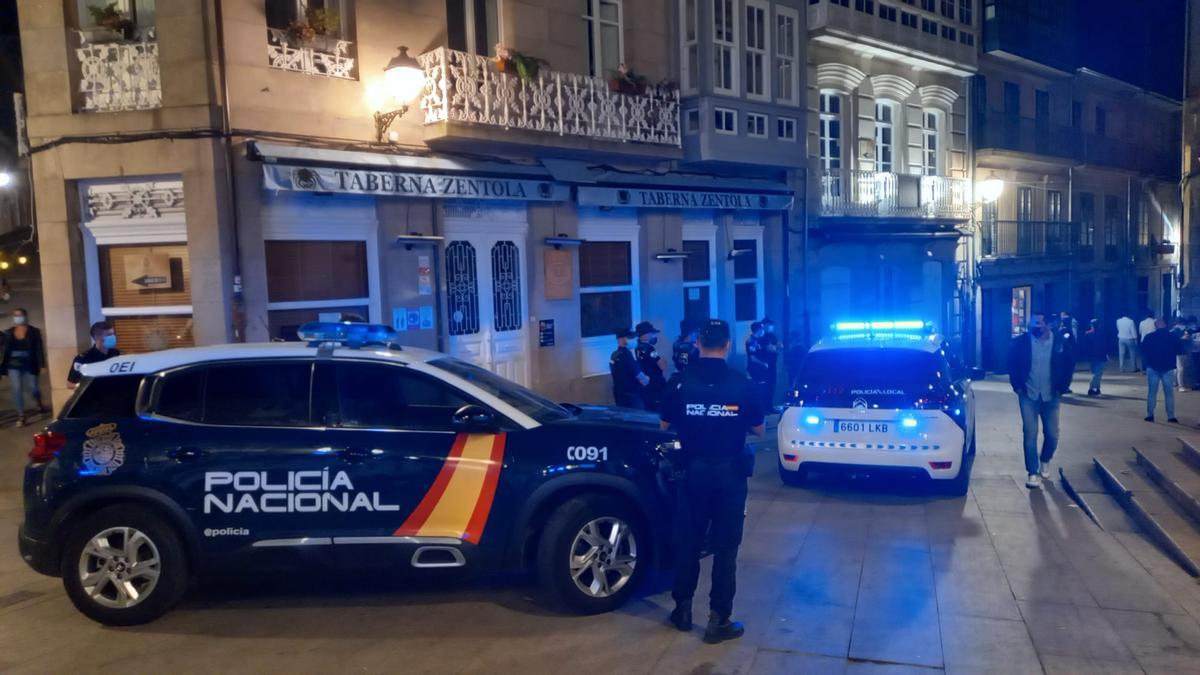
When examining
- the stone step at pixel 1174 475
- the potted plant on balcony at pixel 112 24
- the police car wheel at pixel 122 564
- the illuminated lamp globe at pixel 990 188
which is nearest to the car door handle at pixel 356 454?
the police car wheel at pixel 122 564

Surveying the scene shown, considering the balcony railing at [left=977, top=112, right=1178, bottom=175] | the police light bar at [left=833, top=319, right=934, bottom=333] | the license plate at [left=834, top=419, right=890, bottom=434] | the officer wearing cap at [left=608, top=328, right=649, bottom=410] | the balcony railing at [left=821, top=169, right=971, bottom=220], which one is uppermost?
the balcony railing at [left=977, top=112, right=1178, bottom=175]

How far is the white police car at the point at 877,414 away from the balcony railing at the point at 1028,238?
54.6ft

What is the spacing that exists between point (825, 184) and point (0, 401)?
15.9 metres

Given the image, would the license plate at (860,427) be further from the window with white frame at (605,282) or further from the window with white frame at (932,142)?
the window with white frame at (932,142)

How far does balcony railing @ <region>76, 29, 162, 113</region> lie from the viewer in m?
10.5

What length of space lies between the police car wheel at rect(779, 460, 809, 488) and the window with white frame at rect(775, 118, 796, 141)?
30.6ft

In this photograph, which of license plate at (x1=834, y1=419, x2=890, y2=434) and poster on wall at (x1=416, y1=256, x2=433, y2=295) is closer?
license plate at (x1=834, y1=419, x2=890, y2=434)

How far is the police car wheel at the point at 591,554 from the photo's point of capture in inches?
230

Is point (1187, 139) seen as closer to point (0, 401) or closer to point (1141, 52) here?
point (1141, 52)

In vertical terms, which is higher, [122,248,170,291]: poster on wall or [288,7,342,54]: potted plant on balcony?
[288,7,342,54]: potted plant on balcony

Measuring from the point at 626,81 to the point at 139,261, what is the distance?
7.63m

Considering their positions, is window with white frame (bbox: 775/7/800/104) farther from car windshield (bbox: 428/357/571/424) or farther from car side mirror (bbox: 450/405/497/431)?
car side mirror (bbox: 450/405/497/431)

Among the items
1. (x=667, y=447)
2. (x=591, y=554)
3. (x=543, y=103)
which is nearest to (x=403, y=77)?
(x=543, y=103)

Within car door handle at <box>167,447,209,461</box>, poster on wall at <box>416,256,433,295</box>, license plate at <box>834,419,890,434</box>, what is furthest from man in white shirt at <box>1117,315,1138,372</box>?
car door handle at <box>167,447,209,461</box>
